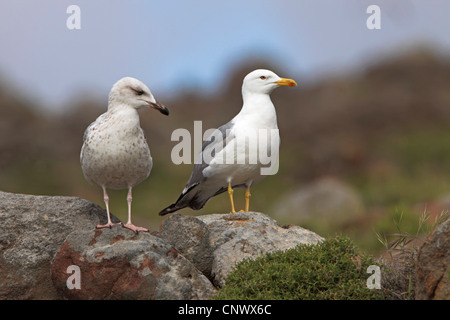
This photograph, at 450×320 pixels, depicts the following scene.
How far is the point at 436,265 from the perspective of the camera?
20.6 feet

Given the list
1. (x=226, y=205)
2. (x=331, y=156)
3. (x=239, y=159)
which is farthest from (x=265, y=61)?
(x=239, y=159)

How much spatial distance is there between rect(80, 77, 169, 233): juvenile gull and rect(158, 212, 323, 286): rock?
0.68 m

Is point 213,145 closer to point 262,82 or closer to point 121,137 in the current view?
point 262,82

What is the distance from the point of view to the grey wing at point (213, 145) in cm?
854

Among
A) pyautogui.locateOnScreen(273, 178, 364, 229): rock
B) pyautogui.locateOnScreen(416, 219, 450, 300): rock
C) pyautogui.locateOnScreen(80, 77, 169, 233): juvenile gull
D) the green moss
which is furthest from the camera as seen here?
pyautogui.locateOnScreen(273, 178, 364, 229): rock

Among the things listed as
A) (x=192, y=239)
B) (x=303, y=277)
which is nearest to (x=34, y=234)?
(x=192, y=239)

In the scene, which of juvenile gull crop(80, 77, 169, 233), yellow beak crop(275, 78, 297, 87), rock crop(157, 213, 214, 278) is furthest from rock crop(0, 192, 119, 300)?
yellow beak crop(275, 78, 297, 87)

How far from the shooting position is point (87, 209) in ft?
25.7

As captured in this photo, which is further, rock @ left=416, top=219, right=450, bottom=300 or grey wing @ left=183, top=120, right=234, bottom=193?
grey wing @ left=183, top=120, right=234, bottom=193

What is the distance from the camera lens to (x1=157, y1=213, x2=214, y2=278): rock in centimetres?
744

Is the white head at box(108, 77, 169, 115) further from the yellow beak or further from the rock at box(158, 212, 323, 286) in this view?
the yellow beak

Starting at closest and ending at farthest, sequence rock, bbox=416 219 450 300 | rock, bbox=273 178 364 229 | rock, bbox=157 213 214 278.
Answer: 1. rock, bbox=416 219 450 300
2. rock, bbox=157 213 214 278
3. rock, bbox=273 178 364 229
